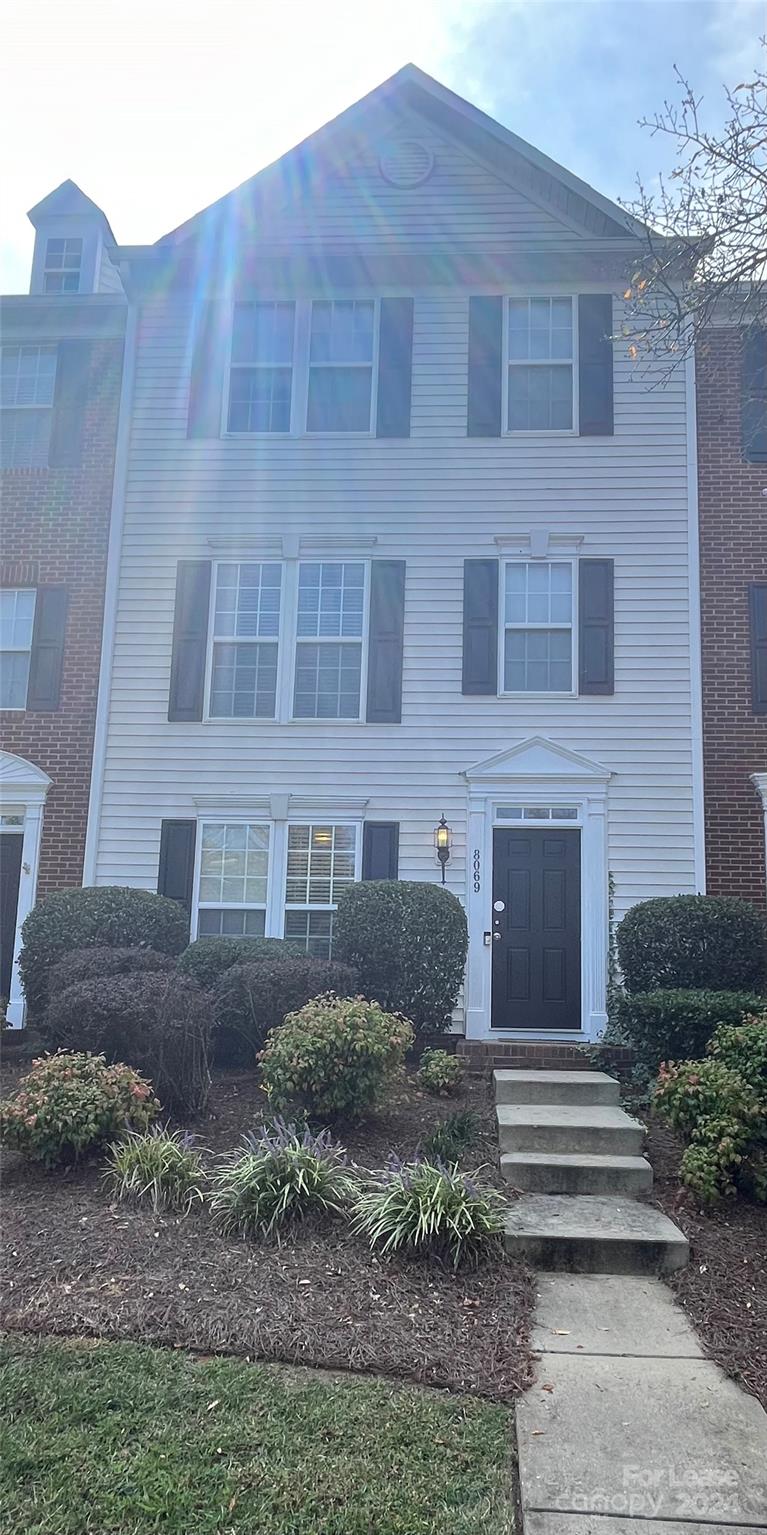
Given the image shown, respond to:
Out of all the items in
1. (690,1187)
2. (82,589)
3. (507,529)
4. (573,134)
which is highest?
(573,134)

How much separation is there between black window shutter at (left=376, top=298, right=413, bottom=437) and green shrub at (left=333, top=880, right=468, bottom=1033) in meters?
5.05

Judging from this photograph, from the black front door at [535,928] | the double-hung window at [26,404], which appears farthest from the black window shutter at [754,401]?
the double-hung window at [26,404]

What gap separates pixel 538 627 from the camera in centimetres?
983

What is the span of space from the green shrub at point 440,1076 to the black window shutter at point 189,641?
4.56m

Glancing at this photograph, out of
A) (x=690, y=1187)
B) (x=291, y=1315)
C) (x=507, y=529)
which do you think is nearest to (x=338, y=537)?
(x=507, y=529)

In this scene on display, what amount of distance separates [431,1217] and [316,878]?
5.50 m

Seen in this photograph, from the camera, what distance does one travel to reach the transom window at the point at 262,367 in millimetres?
10523

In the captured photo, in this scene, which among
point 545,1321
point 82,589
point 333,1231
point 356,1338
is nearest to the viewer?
point 356,1338

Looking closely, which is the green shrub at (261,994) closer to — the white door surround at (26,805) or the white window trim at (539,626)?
the white door surround at (26,805)

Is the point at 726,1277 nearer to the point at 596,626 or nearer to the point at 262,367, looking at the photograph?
the point at 596,626

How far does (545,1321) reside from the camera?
399 cm

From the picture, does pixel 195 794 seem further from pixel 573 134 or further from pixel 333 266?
pixel 573 134

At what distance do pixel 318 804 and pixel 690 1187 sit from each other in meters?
5.48

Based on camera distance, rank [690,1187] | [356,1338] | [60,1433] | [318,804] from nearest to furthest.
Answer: [60,1433] < [356,1338] < [690,1187] < [318,804]
